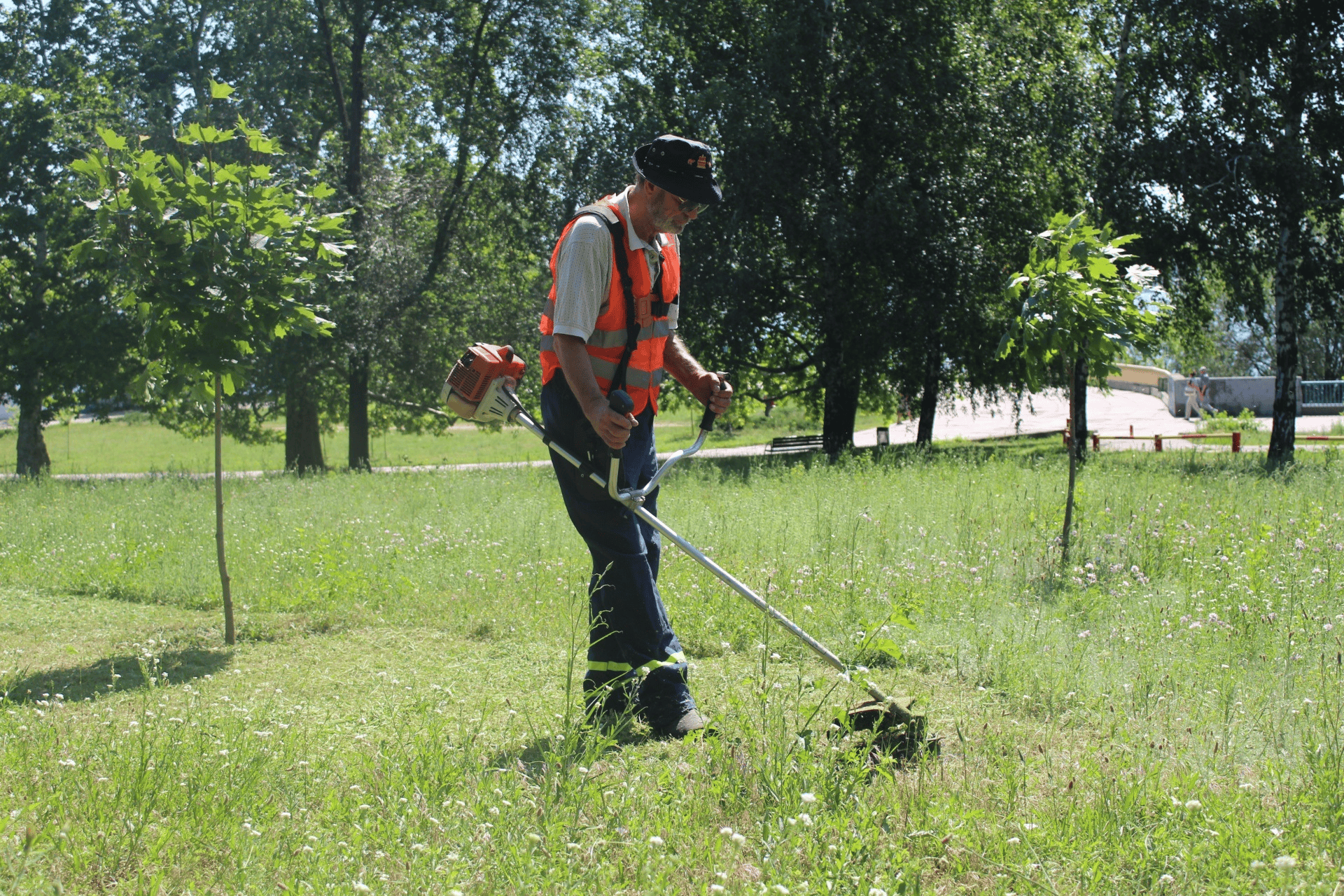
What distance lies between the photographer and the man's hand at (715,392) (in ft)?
14.0

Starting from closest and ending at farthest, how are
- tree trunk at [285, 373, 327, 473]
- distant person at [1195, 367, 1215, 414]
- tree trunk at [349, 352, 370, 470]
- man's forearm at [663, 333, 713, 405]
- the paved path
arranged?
man's forearm at [663, 333, 713, 405]
tree trunk at [349, 352, 370, 470]
tree trunk at [285, 373, 327, 473]
the paved path
distant person at [1195, 367, 1215, 414]

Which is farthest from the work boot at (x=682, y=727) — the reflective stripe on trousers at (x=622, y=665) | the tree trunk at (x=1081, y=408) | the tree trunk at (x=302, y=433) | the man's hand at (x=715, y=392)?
the tree trunk at (x=302, y=433)

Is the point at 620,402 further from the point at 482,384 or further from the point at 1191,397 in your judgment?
the point at 1191,397

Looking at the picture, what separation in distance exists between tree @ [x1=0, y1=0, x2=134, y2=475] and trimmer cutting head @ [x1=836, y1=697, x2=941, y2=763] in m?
19.1

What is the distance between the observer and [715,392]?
14.2 feet

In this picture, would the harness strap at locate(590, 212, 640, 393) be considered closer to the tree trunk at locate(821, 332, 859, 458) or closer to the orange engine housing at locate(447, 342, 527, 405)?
the orange engine housing at locate(447, 342, 527, 405)

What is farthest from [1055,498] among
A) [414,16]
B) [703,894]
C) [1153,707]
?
[414,16]

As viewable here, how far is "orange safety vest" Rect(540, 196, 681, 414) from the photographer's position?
3994mm

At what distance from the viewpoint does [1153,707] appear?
406 centimetres

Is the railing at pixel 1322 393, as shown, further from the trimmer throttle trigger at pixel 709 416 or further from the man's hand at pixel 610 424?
the man's hand at pixel 610 424

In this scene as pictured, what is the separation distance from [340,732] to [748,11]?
19205 millimetres

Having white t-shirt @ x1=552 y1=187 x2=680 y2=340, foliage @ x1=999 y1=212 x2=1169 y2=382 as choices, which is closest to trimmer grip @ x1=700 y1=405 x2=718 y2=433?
white t-shirt @ x1=552 y1=187 x2=680 y2=340

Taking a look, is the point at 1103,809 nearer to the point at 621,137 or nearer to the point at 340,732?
the point at 340,732

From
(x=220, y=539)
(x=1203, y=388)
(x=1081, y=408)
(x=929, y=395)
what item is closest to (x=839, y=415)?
(x=929, y=395)
